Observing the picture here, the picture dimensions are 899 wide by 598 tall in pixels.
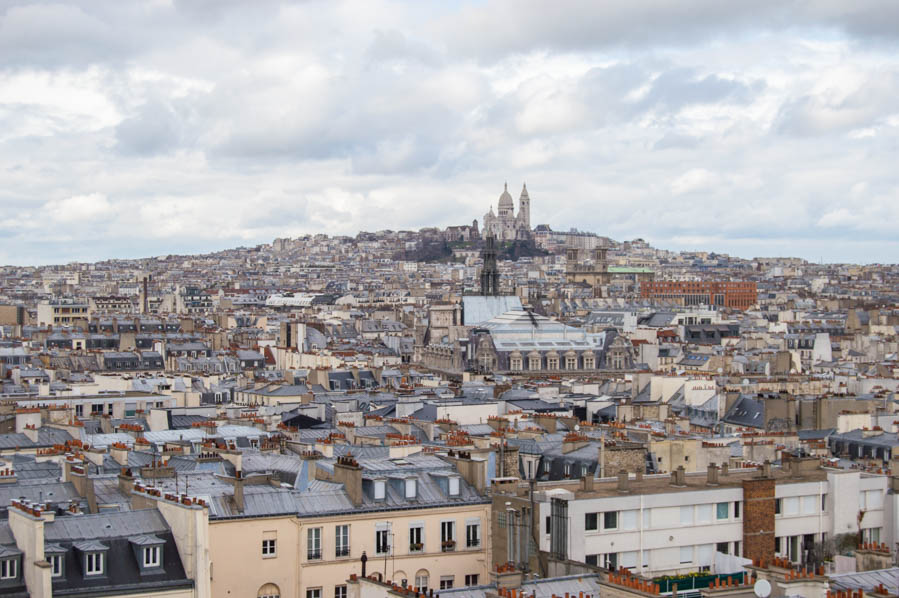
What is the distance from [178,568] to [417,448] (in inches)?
438

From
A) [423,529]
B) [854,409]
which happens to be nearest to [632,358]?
[854,409]

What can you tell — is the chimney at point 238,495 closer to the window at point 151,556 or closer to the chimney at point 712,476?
the window at point 151,556

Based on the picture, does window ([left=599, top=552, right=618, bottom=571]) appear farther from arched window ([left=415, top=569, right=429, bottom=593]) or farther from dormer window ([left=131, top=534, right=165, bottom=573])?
dormer window ([left=131, top=534, right=165, bottom=573])

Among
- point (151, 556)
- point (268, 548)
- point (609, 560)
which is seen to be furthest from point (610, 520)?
point (151, 556)

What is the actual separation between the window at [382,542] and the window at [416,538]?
448 mm

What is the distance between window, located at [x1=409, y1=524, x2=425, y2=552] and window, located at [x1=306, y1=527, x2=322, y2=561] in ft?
5.47

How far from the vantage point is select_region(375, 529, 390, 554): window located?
27.1m

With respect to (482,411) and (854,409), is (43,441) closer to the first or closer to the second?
(482,411)

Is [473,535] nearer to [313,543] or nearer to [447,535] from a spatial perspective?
[447,535]

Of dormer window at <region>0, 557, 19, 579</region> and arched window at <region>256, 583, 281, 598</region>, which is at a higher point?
dormer window at <region>0, 557, 19, 579</region>

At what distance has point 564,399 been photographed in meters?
58.7

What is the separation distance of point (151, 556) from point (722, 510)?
10058 mm

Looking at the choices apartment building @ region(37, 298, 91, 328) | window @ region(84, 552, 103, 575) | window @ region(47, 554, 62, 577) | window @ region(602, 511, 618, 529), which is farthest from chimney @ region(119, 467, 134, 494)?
apartment building @ region(37, 298, 91, 328)

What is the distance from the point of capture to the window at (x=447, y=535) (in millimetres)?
27719
